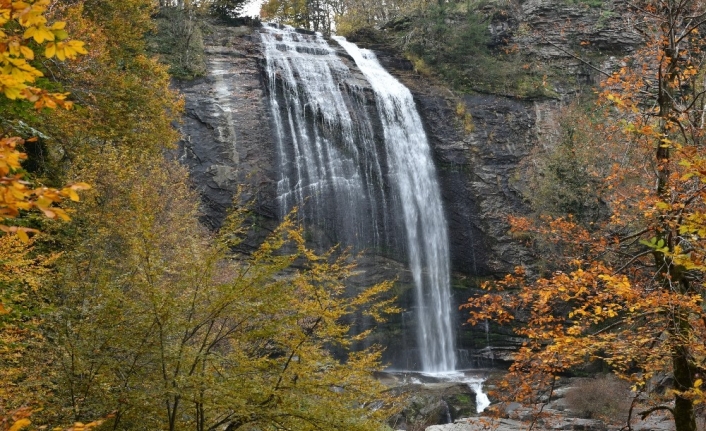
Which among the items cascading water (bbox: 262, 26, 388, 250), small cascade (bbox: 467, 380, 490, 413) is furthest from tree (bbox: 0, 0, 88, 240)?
cascading water (bbox: 262, 26, 388, 250)

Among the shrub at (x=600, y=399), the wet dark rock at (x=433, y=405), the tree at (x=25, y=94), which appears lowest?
the wet dark rock at (x=433, y=405)

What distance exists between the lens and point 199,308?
5797mm

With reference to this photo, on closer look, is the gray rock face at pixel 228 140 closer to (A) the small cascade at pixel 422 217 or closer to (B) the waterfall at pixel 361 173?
(B) the waterfall at pixel 361 173

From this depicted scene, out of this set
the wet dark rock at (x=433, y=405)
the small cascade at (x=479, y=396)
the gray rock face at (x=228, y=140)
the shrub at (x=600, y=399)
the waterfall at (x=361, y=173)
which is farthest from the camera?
the waterfall at (x=361, y=173)

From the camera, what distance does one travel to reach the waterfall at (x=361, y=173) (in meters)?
23.8

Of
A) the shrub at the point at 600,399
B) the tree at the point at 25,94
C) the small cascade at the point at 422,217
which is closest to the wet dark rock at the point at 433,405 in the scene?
the shrub at the point at 600,399

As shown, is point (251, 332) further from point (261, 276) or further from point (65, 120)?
point (65, 120)

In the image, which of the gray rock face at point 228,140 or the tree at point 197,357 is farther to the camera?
the gray rock face at point 228,140

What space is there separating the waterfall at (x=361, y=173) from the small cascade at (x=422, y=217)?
5 centimetres

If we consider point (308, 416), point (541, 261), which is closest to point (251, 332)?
point (308, 416)

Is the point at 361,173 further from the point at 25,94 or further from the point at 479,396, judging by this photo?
the point at 25,94

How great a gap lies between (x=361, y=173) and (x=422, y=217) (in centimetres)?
352

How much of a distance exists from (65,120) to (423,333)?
16494mm

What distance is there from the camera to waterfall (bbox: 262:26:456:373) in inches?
939
